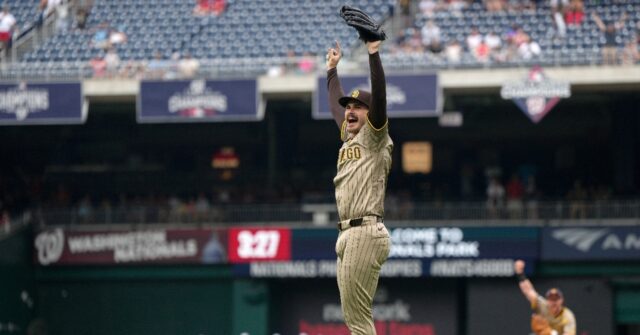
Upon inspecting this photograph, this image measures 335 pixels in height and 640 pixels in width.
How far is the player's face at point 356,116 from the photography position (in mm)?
7207

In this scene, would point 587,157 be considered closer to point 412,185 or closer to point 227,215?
point 412,185

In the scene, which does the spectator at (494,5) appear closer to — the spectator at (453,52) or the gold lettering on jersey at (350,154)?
the spectator at (453,52)

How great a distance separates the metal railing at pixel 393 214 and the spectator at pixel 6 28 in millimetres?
3618

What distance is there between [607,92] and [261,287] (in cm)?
743

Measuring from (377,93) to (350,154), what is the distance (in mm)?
647

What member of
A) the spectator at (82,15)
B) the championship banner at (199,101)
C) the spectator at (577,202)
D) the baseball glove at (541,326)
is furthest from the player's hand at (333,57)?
the spectator at (82,15)

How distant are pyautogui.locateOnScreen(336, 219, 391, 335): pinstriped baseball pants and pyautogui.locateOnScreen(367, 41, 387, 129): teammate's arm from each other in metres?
0.66

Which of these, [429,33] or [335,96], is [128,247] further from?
[335,96]

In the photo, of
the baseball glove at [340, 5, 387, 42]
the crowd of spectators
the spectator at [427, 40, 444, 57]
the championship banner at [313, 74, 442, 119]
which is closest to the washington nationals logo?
the championship banner at [313, 74, 442, 119]

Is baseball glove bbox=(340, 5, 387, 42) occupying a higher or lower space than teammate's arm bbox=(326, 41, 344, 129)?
higher

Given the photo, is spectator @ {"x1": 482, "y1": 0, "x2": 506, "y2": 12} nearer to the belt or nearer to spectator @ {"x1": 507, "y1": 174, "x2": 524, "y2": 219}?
spectator @ {"x1": 507, "y1": 174, "x2": 524, "y2": 219}

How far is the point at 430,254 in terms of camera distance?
71.9ft

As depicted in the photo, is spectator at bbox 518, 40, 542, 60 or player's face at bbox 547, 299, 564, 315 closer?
player's face at bbox 547, 299, 564, 315

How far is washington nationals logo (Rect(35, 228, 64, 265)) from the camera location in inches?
910
